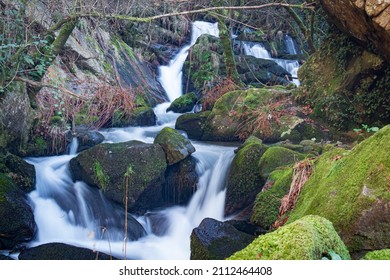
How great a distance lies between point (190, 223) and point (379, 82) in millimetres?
4176

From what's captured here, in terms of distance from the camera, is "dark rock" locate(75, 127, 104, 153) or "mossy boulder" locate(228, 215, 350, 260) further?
"dark rock" locate(75, 127, 104, 153)

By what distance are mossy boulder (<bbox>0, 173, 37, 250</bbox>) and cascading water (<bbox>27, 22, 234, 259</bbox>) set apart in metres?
0.22

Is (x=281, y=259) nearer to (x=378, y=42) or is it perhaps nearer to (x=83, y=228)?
(x=83, y=228)

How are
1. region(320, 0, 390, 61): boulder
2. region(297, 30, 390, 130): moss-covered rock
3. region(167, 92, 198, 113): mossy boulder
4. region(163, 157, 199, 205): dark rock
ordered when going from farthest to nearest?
region(167, 92, 198, 113): mossy boulder
region(163, 157, 199, 205): dark rock
region(297, 30, 390, 130): moss-covered rock
region(320, 0, 390, 61): boulder

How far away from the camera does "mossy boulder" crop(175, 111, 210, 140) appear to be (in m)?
8.73

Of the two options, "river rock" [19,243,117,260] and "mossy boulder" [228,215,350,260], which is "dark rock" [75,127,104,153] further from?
"mossy boulder" [228,215,350,260]

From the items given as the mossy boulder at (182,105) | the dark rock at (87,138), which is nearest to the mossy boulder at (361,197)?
the dark rock at (87,138)

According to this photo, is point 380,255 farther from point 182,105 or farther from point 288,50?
point 288,50

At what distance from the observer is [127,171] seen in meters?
6.05

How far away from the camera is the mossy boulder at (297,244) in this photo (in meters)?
1.83

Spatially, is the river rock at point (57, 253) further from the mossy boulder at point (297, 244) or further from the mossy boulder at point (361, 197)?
the mossy boulder at point (297, 244)

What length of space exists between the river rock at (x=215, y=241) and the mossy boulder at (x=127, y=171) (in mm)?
2341

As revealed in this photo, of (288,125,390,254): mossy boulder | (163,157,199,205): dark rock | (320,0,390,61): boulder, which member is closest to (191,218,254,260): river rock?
(288,125,390,254): mossy boulder

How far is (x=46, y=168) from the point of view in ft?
21.3
